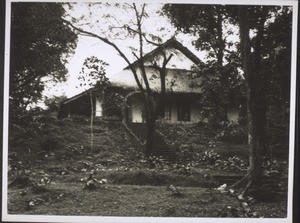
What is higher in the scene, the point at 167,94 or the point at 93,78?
the point at 93,78

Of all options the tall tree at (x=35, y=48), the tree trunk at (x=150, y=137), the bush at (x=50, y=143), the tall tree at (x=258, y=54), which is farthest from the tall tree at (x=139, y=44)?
the bush at (x=50, y=143)

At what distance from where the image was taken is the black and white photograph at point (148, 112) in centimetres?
271

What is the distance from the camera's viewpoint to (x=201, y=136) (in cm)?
280

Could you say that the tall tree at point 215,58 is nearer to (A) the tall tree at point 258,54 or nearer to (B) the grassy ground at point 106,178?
(A) the tall tree at point 258,54

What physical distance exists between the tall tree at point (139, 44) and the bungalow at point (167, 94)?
0.07ft

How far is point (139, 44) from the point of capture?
2.81m

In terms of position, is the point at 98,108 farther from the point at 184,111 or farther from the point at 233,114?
the point at 233,114

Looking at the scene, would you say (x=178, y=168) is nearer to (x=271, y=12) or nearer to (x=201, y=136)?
(x=201, y=136)

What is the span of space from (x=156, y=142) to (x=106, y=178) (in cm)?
44

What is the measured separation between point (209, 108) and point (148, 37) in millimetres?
687

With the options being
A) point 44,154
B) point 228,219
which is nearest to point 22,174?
point 44,154

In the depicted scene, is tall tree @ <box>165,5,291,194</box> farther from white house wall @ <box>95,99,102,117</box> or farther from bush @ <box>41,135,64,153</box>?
bush @ <box>41,135,64,153</box>

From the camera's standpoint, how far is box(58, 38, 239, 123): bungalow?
2.78m

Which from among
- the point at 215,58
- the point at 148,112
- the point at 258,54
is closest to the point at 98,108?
the point at 148,112
